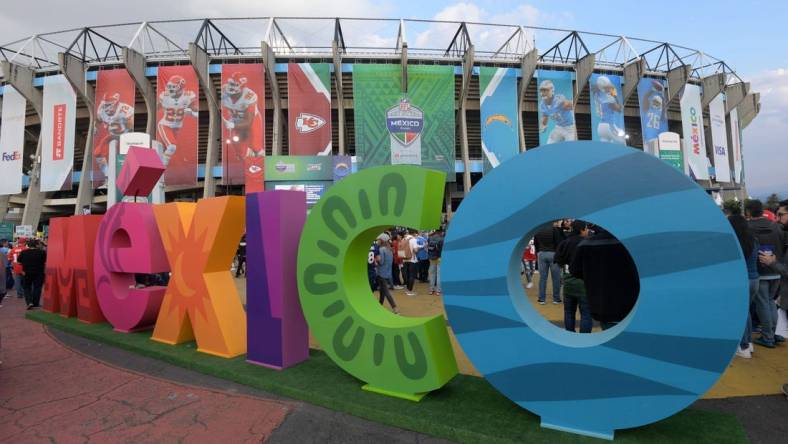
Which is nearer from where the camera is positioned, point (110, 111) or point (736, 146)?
point (110, 111)

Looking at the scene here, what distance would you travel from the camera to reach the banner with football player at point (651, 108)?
27328 millimetres

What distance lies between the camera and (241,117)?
24.9 meters

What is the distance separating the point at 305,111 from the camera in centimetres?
2480

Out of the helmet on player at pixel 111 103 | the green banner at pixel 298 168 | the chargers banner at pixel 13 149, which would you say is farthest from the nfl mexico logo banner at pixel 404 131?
the chargers banner at pixel 13 149

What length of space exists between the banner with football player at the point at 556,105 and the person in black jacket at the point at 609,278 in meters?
25.0

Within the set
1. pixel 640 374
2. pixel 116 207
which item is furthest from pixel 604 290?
pixel 116 207

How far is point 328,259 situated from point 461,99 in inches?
1005

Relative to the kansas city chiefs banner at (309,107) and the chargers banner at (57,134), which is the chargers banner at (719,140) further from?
the chargers banner at (57,134)

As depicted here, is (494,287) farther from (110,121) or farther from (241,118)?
(110,121)

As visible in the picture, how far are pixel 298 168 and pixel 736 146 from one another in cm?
3761

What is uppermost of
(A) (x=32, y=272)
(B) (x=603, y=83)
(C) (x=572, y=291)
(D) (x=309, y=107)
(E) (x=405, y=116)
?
(B) (x=603, y=83)

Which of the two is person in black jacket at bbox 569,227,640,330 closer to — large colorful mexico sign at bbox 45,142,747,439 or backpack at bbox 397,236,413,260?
large colorful mexico sign at bbox 45,142,747,439

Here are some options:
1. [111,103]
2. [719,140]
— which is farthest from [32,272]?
[719,140]

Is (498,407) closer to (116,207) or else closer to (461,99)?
(116,207)
